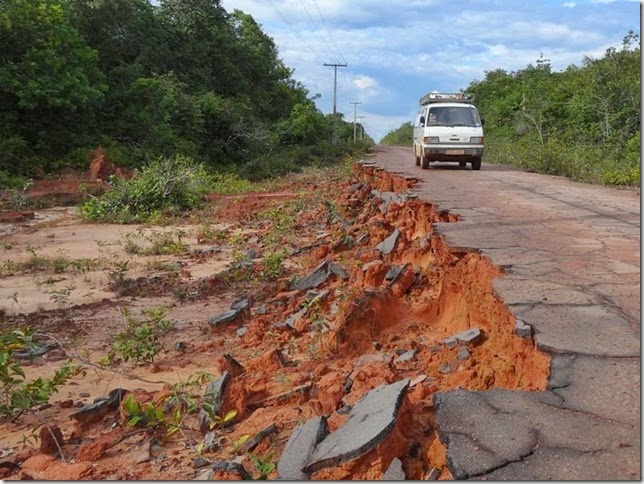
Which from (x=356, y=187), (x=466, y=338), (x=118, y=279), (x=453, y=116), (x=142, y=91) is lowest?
(x=118, y=279)

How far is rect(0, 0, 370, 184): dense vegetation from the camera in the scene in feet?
64.1

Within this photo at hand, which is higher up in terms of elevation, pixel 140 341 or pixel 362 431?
→ pixel 362 431

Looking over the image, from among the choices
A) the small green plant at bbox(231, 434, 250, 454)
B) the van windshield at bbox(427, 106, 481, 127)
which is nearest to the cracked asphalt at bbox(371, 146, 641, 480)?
the small green plant at bbox(231, 434, 250, 454)

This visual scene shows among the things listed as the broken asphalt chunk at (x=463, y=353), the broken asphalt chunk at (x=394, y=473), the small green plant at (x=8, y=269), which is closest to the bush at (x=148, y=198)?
the small green plant at (x=8, y=269)

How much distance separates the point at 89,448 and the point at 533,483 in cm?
265

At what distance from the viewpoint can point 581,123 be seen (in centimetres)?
2345

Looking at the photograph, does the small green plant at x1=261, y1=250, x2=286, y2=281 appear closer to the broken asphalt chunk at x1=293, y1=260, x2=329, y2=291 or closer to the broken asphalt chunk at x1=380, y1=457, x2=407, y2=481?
the broken asphalt chunk at x1=293, y1=260, x2=329, y2=291

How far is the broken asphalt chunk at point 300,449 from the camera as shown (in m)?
2.73

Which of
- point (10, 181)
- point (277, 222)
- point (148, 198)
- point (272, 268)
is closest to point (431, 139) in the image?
point (277, 222)

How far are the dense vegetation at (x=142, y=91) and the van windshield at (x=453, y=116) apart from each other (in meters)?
10.7

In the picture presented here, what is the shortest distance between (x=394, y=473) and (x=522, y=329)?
1470mm

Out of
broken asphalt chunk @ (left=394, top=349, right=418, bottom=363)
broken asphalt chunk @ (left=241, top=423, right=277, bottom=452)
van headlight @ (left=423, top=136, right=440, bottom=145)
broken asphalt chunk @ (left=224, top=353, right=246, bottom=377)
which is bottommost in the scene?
broken asphalt chunk @ (left=224, top=353, right=246, bottom=377)

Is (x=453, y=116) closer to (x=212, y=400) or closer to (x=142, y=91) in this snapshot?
(x=142, y=91)

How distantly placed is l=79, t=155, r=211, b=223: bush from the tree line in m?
9.53
